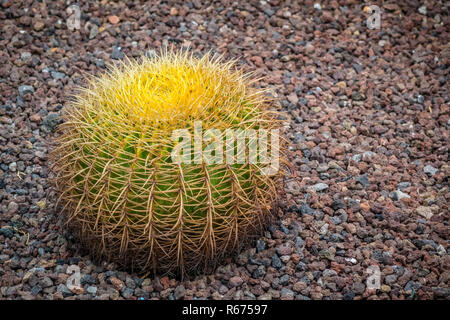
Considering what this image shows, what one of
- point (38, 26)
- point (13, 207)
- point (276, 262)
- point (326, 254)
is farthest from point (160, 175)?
point (38, 26)

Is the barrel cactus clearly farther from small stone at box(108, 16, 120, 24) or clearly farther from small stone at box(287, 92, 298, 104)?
small stone at box(108, 16, 120, 24)

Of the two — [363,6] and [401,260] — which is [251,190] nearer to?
[401,260]

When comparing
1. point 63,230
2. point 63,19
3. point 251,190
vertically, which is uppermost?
point 63,19

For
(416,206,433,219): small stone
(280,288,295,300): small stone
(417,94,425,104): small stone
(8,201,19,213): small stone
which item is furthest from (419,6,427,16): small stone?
(8,201,19,213): small stone

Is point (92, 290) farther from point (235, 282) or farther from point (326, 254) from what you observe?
point (326, 254)

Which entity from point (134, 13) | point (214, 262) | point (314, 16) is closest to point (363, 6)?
point (314, 16)
